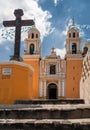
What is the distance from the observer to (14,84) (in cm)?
917

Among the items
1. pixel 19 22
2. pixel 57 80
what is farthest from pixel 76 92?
pixel 19 22

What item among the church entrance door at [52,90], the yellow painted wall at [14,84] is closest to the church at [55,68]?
the church entrance door at [52,90]

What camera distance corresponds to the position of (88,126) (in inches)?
167

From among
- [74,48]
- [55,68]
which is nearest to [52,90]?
[55,68]

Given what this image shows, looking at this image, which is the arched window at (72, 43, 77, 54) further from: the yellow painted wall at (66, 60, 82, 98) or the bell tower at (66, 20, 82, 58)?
the yellow painted wall at (66, 60, 82, 98)

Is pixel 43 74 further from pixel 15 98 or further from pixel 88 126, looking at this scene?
pixel 88 126

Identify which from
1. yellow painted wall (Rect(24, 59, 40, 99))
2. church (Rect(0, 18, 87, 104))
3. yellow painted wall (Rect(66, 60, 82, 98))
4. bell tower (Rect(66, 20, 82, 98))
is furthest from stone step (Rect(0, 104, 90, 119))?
yellow painted wall (Rect(24, 59, 40, 99))

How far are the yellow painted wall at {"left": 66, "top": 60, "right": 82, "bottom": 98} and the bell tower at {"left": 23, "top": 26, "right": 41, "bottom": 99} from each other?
3103mm

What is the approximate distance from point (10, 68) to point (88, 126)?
5437mm

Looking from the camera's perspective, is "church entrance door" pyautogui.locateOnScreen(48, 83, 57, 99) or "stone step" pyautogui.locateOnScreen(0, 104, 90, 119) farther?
"church entrance door" pyautogui.locateOnScreen(48, 83, 57, 99)

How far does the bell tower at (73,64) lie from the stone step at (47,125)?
2125 centimetres

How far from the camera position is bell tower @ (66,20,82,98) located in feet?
85.3

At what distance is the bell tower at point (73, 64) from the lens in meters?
26.0

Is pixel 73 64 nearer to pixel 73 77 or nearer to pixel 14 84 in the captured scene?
pixel 73 77
